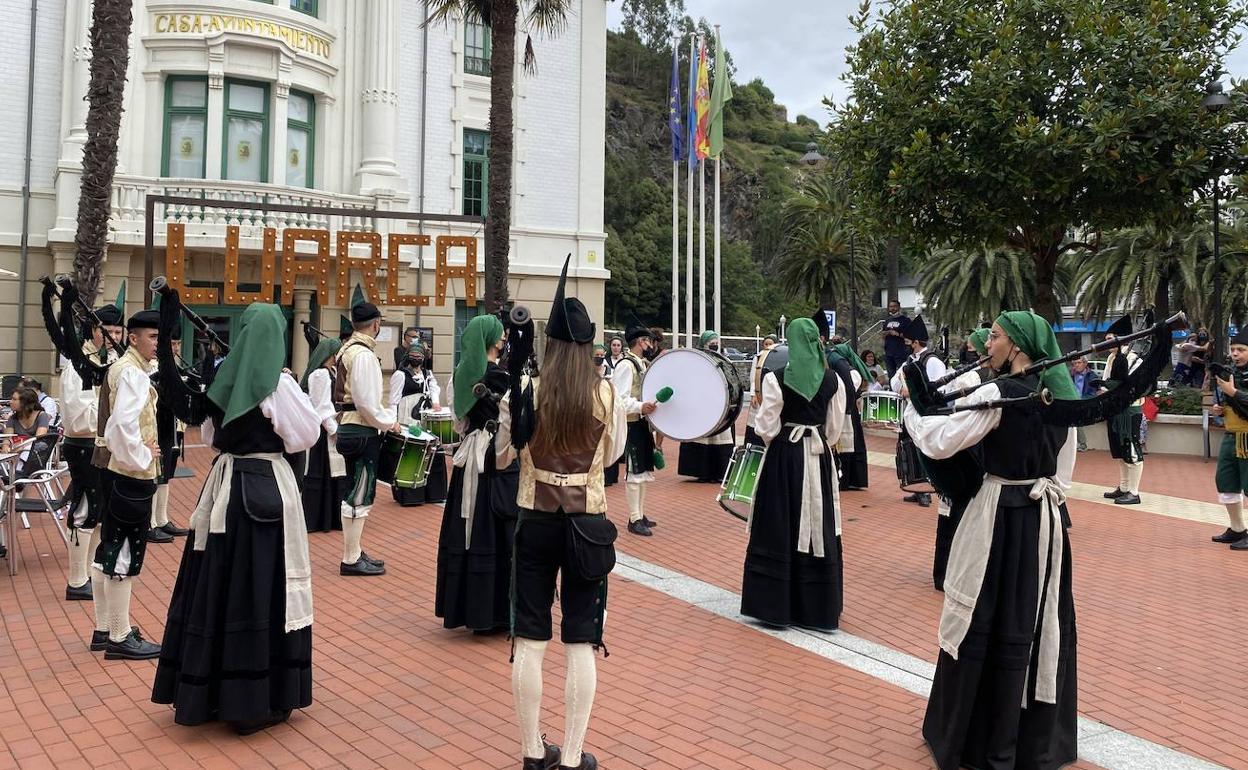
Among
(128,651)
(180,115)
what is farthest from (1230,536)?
(180,115)

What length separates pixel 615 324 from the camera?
59688 millimetres

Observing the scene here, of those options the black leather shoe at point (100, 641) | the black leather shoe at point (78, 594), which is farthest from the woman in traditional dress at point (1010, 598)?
the black leather shoe at point (78, 594)

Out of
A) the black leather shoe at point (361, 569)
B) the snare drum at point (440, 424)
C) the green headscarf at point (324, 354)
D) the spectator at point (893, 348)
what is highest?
the spectator at point (893, 348)

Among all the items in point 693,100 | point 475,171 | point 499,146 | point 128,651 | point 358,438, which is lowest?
point 128,651

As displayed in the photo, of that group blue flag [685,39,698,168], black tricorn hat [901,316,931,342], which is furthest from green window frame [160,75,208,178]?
black tricorn hat [901,316,931,342]

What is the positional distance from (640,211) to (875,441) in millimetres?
47290

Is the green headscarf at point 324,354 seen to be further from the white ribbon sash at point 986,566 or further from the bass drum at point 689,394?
the white ribbon sash at point 986,566

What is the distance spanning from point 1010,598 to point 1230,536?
7166 millimetres

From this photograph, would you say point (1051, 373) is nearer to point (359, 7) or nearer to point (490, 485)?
point (490, 485)

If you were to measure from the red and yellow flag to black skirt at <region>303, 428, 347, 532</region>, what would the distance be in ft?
58.2

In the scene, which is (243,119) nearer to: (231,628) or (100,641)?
(100,641)

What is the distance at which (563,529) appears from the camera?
13.9 feet

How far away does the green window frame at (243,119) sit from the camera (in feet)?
68.2

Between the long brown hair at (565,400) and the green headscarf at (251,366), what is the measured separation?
1.35 m
